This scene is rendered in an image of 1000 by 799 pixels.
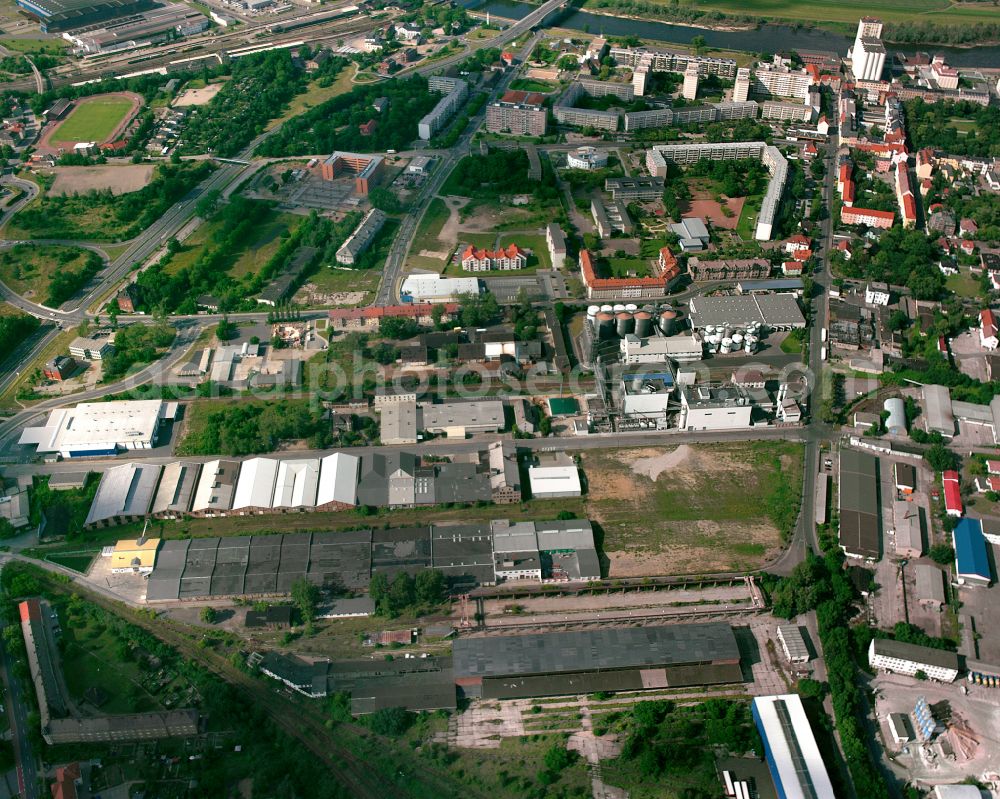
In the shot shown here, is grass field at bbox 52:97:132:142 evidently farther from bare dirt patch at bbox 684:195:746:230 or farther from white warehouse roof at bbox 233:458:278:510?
bare dirt patch at bbox 684:195:746:230

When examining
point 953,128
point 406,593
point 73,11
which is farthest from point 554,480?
point 73,11

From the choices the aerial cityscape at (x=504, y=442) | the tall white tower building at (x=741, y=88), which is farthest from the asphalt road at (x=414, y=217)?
the tall white tower building at (x=741, y=88)

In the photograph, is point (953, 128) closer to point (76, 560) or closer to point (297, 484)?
point (297, 484)

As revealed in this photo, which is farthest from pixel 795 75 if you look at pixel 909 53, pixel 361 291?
pixel 361 291

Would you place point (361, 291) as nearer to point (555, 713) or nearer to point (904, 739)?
point (555, 713)

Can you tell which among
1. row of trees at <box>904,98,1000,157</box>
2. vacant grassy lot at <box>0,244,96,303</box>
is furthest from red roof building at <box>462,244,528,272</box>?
row of trees at <box>904,98,1000,157</box>

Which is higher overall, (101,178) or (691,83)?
(691,83)
